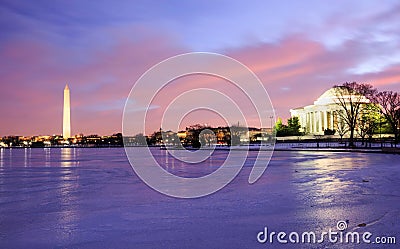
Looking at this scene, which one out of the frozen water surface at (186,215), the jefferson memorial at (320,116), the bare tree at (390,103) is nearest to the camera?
the frozen water surface at (186,215)

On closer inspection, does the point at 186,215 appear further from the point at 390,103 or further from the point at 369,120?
the point at 369,120

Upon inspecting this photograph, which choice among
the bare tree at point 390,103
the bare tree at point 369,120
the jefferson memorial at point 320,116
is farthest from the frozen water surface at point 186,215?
the jefferson memorial at point 320,116

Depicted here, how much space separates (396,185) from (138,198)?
975 centimetres

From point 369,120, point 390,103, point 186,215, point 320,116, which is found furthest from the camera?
point 320,116

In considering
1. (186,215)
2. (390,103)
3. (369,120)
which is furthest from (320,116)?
(186,215)

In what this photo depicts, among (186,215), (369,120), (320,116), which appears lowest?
(186,215)

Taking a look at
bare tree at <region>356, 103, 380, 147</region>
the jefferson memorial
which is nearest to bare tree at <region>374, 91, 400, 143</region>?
bare tree at <region>356, 103, 380, 147</region>

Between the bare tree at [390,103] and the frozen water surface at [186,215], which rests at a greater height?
the bare tree at [390,103]

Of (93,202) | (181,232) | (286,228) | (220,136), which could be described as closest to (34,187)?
(93,202)

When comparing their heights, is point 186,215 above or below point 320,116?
below

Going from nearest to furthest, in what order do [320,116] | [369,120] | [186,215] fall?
1. [186,215]
2. [369,120]
3. [320,116]

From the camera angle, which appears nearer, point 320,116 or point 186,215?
point 186,215

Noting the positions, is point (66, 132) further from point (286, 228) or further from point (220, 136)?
point (286, 228)

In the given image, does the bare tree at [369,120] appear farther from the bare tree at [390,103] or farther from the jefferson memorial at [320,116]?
the jefferson memorial at [320,116]
